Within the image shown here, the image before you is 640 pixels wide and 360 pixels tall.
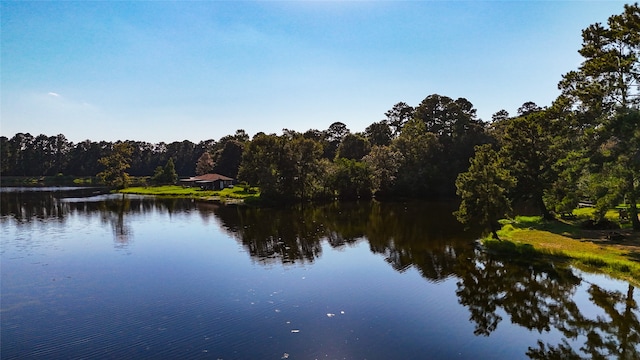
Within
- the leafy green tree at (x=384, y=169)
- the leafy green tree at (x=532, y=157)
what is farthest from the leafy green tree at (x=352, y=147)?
the leafy green tree at (x=532, y=157)

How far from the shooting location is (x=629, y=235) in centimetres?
2903

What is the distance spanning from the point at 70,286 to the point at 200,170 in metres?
98.5

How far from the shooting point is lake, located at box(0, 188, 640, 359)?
47.3ft

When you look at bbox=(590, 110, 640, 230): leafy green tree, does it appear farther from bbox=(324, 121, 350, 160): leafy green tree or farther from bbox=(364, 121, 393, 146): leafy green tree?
bbox=(324, 121, 350, 160): leafy green tree

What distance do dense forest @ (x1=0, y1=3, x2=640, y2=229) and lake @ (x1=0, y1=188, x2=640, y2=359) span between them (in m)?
7.12

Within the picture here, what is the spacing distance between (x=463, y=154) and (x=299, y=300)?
66.4 meters

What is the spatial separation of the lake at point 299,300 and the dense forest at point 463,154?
7.12 metres

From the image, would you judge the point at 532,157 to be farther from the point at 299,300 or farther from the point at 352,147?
the point at 352,147

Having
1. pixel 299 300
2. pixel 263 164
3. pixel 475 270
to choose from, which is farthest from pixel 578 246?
pixel 263 164

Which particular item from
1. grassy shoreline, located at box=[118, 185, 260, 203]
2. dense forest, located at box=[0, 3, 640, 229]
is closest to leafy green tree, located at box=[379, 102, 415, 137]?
dense forest, located at box=[0, 3, 640, 229]

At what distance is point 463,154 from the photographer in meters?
78.1

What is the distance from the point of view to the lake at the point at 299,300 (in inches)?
Answer: 568

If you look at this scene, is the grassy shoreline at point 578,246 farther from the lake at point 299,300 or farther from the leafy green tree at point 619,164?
the leafy green tree at point 619,164

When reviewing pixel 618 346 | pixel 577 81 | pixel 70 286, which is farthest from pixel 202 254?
pixel 577 81
